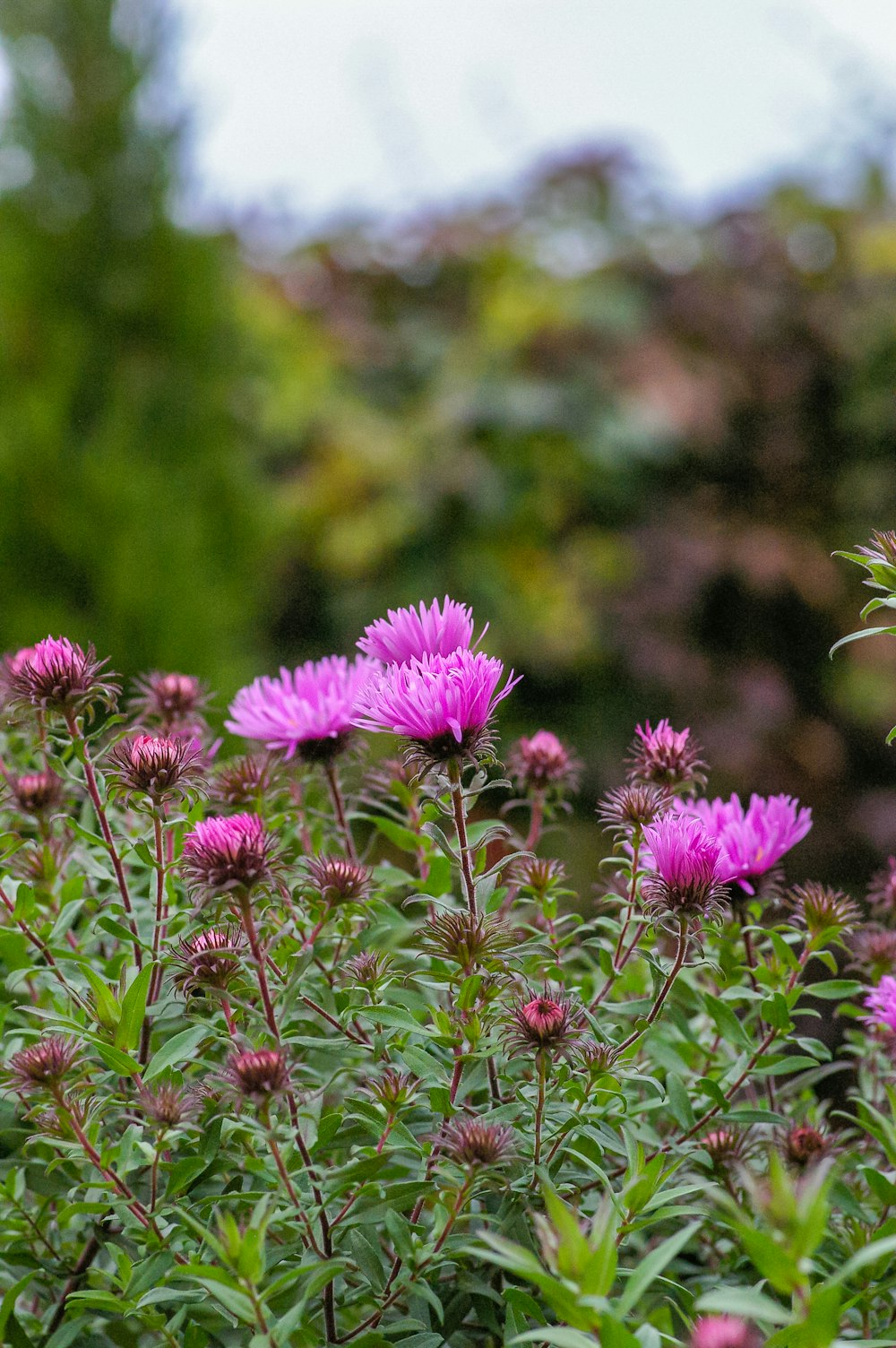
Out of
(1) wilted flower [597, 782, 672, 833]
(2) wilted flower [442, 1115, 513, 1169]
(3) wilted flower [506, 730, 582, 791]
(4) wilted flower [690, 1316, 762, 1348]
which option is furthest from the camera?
(3) wilted flower [506, 730, 582, 791]

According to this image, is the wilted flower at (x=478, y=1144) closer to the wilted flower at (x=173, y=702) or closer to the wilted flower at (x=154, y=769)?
the wilted flower at (x=154, y=769)

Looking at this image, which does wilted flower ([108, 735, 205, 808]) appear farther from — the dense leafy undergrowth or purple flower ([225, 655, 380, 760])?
purple flower ([225, 655, 380, 760])

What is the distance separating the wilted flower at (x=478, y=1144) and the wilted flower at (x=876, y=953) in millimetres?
252

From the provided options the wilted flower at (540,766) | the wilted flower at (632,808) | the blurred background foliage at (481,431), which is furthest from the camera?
the blurred background foliage at (481,431)

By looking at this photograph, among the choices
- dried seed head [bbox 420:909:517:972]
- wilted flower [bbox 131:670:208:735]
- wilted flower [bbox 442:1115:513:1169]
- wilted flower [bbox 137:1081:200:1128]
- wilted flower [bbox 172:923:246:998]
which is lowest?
wilted flower [bbox 442:1115:513:1169]

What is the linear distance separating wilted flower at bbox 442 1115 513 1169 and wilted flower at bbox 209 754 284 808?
8.9 inches

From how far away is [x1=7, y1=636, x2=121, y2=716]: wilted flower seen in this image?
56 cm

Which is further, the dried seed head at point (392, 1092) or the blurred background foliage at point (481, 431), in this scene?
the blurred background foliage at point (481, 431)

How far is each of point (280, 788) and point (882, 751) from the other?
3063mm

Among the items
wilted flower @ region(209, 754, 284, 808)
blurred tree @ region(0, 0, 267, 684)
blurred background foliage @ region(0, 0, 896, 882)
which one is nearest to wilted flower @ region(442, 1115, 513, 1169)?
wilted flower @ region(209, 754, 284, 808)

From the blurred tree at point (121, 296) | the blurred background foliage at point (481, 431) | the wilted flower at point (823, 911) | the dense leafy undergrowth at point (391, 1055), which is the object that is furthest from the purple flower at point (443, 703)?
the blurred tree at point (121, 296)

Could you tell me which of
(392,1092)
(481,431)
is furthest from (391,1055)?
(481,431)

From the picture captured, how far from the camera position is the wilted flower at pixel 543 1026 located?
49 cm

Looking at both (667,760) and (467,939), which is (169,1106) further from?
(667,760)
